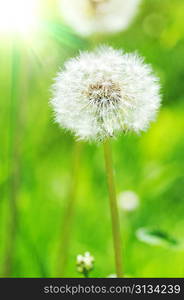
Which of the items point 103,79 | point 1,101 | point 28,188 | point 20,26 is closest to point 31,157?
point 28,188

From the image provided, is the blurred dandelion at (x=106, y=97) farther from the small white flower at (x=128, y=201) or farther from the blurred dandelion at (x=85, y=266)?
the small white flower at (x=128, y=201)

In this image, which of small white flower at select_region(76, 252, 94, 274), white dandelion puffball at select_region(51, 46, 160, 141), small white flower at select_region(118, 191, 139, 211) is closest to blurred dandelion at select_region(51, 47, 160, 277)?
white dandelion puffball at select_region(51, 46, 160, 141)

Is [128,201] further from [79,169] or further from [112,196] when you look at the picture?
[112,196]

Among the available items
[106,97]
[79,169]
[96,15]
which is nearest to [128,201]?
[79,169]

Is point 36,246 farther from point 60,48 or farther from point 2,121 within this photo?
point 60,48

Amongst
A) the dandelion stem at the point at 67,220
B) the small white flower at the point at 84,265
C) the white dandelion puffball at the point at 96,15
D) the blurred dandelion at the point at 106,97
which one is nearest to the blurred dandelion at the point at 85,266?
the small white flower at the point at 84,265

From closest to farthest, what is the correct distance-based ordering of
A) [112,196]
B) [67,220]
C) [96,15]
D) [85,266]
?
[112,196]
[85,266]
[67,220]
[96,15]
